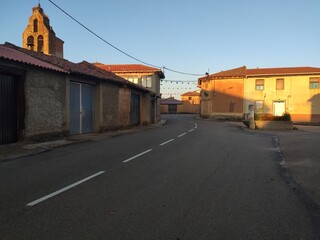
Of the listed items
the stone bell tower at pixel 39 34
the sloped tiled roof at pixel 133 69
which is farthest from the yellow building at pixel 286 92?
the stone bell tower at pixel 39 34

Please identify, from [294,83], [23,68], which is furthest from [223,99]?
[23,68]

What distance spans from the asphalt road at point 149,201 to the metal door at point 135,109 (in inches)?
707

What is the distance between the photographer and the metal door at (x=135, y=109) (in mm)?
26945

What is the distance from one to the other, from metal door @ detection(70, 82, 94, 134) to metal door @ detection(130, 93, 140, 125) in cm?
757

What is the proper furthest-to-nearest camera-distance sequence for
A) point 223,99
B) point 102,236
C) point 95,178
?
point 223,99 → point 95,178 → point 102,236

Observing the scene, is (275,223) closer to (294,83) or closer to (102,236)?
(102,236)

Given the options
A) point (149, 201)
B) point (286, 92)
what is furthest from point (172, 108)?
point (149, 201)

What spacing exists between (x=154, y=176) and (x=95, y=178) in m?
1.28

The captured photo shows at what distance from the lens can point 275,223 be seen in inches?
169

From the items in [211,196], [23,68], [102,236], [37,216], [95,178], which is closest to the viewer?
[102,236]

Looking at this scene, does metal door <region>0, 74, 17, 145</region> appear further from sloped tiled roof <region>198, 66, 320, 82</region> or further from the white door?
the white door

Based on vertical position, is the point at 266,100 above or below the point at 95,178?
above

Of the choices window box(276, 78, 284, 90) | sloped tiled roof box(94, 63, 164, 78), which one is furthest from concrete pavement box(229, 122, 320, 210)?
window box(276, 78, 284, 90)

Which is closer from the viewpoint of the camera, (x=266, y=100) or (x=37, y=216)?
(x=37, y=216)
